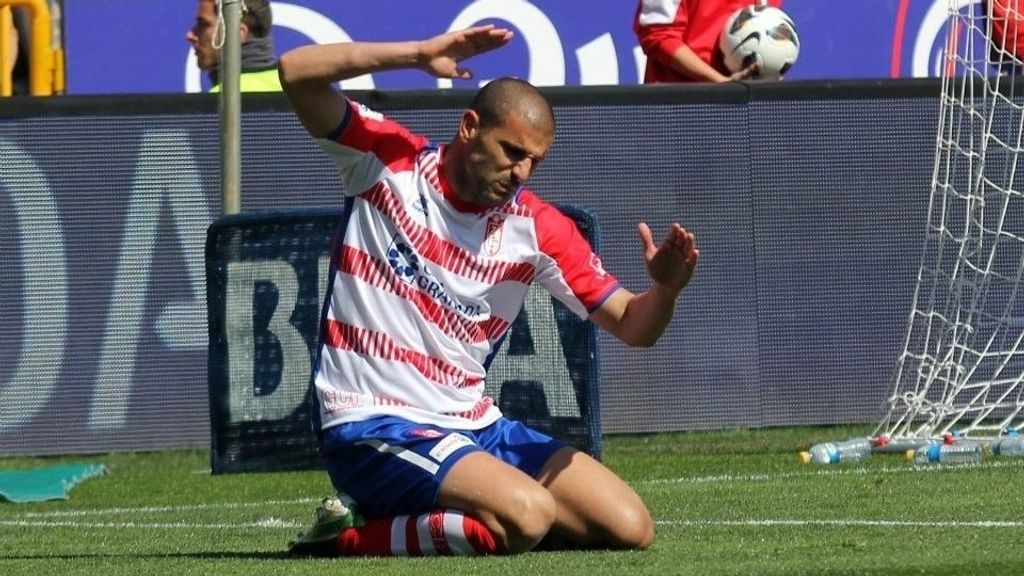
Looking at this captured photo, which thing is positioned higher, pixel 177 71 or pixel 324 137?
pixel 324 137

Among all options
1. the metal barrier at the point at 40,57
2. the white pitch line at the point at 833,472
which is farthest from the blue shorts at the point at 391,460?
the metal barrier at the point at 40,57

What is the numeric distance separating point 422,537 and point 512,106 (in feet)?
4.37

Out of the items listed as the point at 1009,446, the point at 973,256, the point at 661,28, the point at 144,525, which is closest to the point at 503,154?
the point at 144,525

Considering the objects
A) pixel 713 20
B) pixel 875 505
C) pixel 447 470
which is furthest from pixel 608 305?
pixel 713 20

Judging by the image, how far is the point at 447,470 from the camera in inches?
252

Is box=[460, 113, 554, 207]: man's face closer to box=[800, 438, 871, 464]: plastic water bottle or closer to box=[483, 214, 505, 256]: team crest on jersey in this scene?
box=[483, 214, 505, 256]: team crest on jersey

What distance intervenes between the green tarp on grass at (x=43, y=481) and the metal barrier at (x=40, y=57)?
7.81 feet

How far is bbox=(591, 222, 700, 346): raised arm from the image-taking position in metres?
6.32

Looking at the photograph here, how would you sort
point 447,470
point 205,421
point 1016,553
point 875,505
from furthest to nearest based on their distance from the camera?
point 205,421, point 875,505, point 447,470, point 1016,553

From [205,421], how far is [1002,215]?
4.23m

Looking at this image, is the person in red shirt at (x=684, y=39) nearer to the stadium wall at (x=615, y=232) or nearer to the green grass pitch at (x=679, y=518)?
the stadium wall at (x=615, y=232)

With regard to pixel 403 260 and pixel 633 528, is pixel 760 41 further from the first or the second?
pixel 633 528

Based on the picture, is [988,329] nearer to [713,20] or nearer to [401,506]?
[713,20]

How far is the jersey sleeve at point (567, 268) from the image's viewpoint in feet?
22.2
